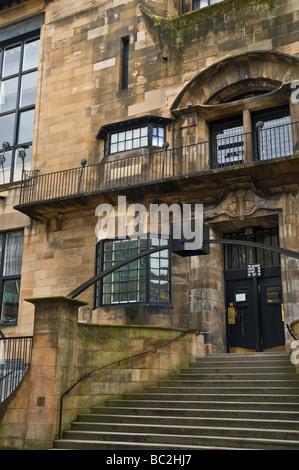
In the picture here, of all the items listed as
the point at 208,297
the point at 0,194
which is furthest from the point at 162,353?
the point at 0,194

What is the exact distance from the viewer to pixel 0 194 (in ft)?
61.3

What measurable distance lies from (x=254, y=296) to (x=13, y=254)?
8.53 metres

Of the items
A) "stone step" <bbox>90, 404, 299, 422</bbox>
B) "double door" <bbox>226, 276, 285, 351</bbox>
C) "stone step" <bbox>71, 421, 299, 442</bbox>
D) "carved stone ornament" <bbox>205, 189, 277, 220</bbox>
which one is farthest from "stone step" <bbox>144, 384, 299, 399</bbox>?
"carved stone ornament" <bbox>205, 189, 277, 220</bbox>

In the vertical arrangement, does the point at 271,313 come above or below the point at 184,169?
below

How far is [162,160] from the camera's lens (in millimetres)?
15875

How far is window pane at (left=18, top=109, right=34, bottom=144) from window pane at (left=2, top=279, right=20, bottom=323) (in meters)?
5.55

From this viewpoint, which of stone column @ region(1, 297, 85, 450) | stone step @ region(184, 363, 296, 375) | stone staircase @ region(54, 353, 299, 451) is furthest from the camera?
stone step @ region(184, 363, 296, 375)

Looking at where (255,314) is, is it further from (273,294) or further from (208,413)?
(208,413)

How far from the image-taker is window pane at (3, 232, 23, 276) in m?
17.8

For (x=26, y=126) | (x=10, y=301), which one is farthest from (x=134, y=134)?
(x=10, y=301)

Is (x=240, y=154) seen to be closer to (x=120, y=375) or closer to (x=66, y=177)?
(x=66, y=177)

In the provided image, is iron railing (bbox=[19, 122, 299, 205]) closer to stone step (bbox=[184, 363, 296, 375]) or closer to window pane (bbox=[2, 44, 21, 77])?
stone step (bbox=[184, 363, 296, 375])

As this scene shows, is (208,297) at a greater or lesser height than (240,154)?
lesser
